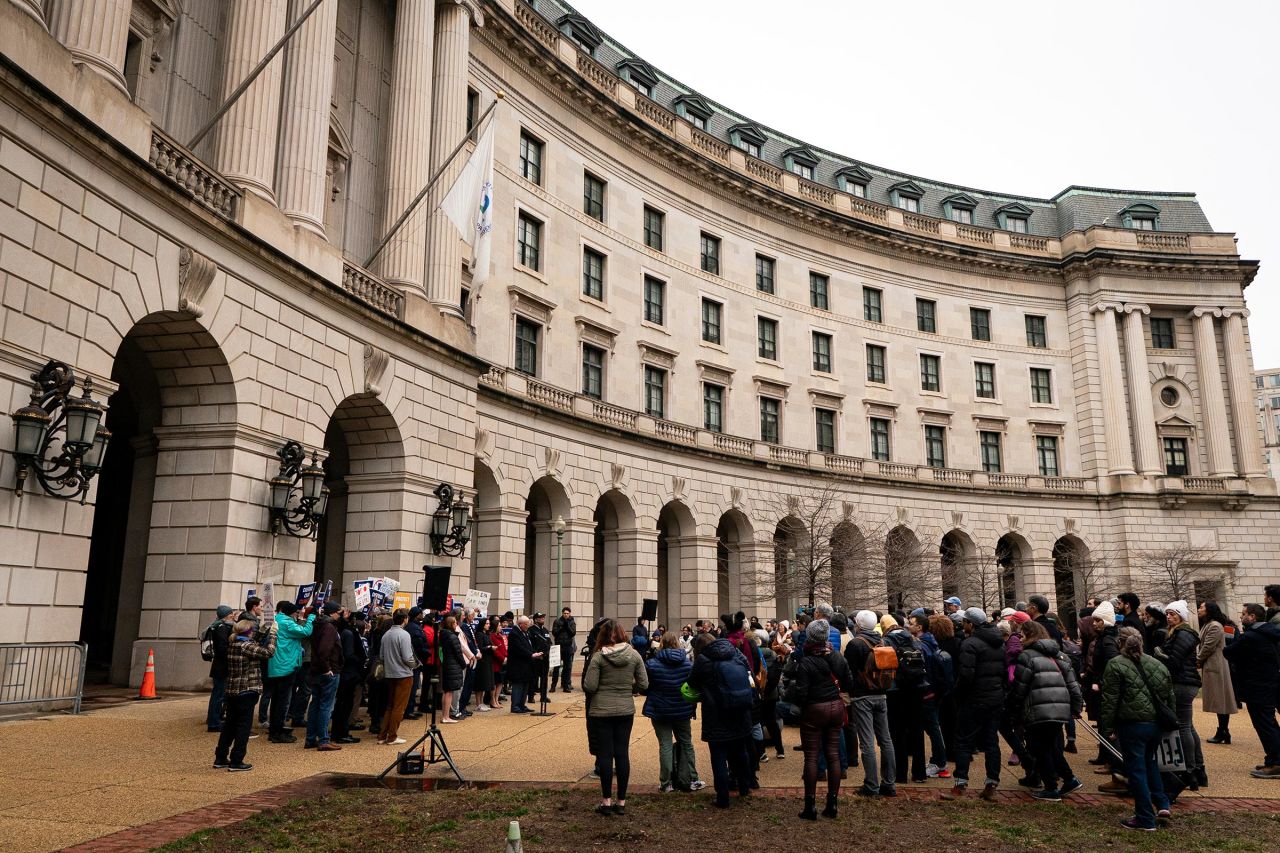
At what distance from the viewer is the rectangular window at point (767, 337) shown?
44.0 m

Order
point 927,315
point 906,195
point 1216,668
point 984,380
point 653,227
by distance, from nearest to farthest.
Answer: point 1216,668 → point 653,227 → point 927,315 → point 984,380 → point 906,195

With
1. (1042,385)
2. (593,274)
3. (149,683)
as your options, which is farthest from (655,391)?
(1042,385)

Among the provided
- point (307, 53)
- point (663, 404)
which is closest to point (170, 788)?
point (307, 53)

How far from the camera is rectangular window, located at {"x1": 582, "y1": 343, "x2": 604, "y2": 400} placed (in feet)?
116

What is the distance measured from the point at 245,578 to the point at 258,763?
239 inches

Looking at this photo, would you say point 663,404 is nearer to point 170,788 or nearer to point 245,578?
point 245,578

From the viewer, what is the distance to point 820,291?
156 ft

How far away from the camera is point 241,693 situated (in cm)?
1111

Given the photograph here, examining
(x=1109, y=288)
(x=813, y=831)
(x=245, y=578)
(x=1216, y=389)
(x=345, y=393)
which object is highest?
(x=1109, y=288)

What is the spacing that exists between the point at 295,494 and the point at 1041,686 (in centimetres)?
1366

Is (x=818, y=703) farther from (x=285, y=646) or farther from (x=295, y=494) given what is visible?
(x=295, y=494)

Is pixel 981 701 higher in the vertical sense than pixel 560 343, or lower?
lower

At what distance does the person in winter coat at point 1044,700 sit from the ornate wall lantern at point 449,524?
15.1 meters

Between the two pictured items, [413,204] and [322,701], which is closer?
[322,701]
